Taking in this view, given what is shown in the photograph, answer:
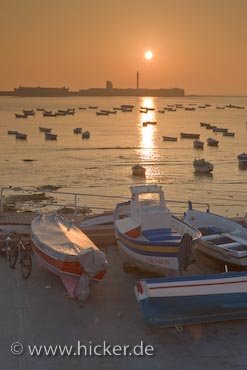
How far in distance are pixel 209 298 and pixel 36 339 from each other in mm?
3526

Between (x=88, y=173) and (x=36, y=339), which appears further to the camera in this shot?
(x=88, y=173)

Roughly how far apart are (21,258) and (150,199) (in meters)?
3.97

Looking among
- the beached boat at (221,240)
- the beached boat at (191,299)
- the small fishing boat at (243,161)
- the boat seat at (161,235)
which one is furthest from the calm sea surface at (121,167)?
the beached boat at (191,299)

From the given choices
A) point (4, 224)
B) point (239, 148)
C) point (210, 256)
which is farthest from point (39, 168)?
point (210, 256)

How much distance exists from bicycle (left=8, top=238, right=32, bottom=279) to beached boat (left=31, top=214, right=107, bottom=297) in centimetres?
30

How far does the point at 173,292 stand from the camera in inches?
414

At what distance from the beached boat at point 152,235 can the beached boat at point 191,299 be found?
160 centimetres

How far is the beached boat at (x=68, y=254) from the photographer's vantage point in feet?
39.4

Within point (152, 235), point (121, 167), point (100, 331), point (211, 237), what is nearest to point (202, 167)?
point (121, 167)

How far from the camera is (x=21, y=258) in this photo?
13.7 m

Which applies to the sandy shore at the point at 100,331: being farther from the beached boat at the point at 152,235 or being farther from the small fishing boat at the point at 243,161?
the small fishing boat at the point at 243,161

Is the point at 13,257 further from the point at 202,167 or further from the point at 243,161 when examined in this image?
the point at 243,161

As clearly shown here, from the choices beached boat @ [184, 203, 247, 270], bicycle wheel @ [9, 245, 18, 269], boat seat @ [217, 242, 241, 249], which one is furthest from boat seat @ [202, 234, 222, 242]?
bicycle wheel @ [9, 245, 18, 269]

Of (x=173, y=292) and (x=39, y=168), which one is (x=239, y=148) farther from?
(x=173, y=292)
